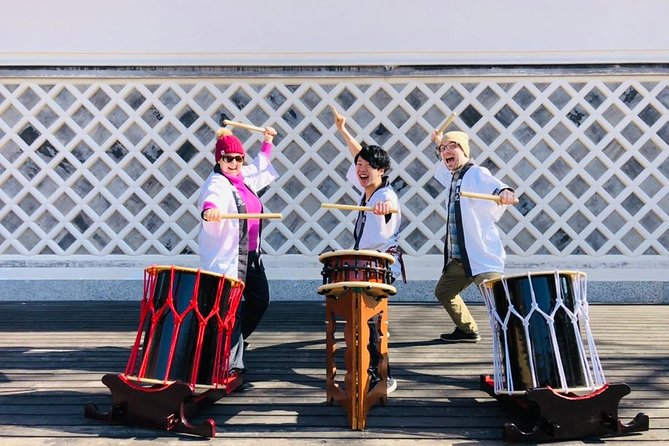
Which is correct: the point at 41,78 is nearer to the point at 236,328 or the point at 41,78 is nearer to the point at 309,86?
the point at 309,86

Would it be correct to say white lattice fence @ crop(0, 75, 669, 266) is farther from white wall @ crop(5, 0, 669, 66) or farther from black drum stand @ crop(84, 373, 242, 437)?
black drum stand @ crop(84, 373, 242, 437)

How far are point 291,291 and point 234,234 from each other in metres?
1.79

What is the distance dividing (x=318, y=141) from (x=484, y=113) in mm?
1150

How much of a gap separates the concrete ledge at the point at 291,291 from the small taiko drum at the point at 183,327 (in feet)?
6.50

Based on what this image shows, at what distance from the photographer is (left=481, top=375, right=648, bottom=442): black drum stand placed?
1524 mm

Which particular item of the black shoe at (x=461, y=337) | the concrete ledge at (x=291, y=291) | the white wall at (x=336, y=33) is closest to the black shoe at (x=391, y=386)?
the black shoe at (x=461, y=337)

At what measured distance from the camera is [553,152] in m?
3.79

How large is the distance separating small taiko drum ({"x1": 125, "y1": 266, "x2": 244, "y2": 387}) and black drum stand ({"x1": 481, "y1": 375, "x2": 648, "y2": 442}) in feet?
2.94

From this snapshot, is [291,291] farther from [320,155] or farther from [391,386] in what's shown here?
[391,386]

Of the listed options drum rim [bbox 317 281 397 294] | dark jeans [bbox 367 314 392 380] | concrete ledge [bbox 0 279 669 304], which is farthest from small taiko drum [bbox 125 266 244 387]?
concrete ledge [bbox 0 279 669 304]

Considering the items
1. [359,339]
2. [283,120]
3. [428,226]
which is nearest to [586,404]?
[359,339]

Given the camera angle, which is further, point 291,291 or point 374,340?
point 291,291

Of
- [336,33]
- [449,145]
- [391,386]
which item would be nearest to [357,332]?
[391,386]

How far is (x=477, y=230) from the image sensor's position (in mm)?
2344
